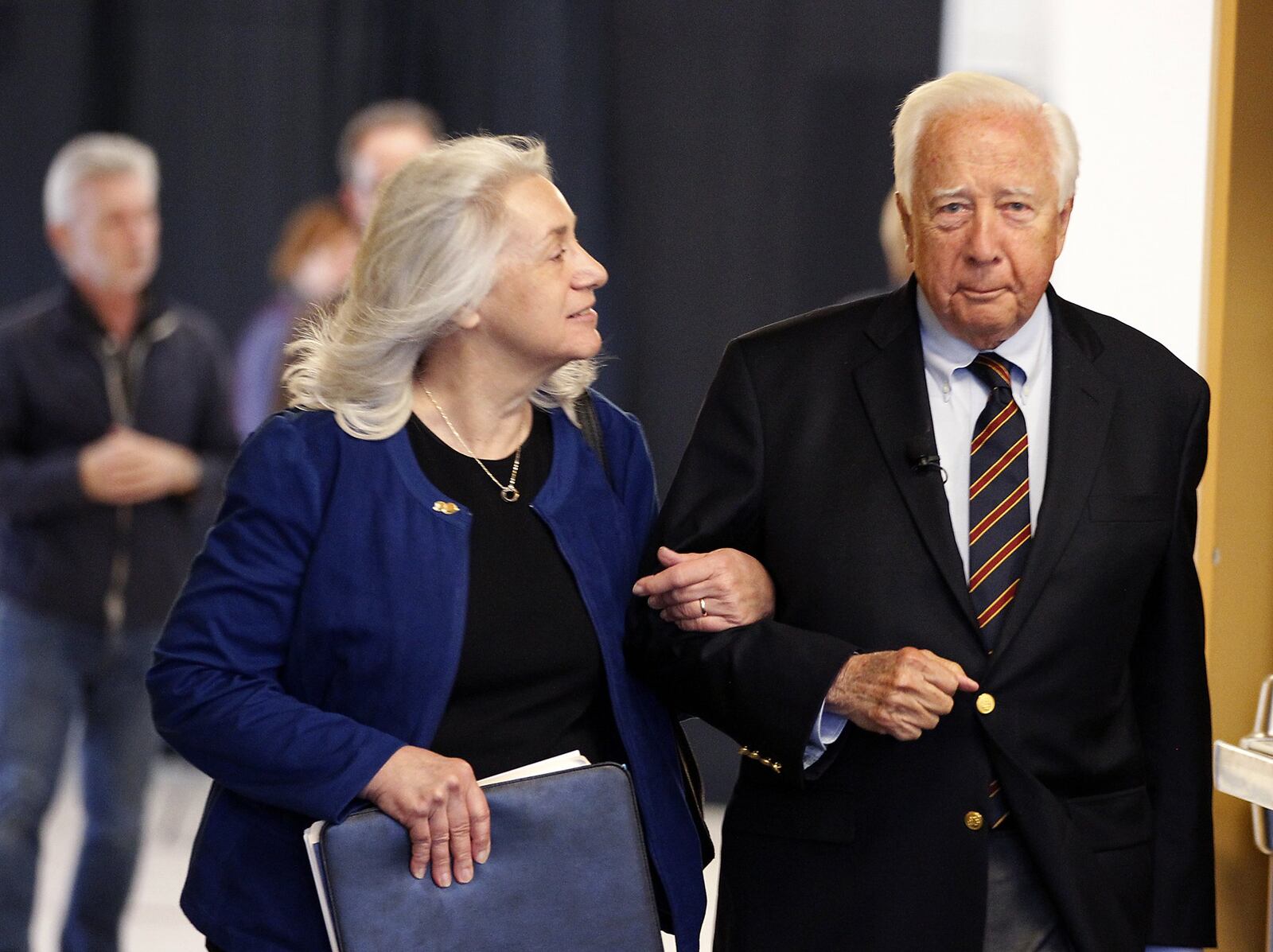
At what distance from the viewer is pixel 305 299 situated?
19.6 ft

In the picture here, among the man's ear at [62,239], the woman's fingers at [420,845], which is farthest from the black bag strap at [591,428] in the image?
the man's ear at [62,239]

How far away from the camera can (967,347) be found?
88.1 inches

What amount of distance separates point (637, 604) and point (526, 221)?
0.56m

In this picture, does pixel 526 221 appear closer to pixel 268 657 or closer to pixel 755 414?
pixel 755 414

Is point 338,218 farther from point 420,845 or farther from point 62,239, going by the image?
point 420,845

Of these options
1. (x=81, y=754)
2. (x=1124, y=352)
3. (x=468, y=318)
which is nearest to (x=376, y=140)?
(x=81, y=754)

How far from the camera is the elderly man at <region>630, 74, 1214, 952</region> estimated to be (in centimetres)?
212

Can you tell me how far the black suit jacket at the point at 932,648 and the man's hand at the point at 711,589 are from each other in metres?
0.03

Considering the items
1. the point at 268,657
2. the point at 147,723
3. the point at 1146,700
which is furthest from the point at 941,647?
the point at 147,723

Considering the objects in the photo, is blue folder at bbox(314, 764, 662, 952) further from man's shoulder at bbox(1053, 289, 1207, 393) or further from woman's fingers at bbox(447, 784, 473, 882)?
man's shoulder at bbox(1053, 289, 1207, 393)

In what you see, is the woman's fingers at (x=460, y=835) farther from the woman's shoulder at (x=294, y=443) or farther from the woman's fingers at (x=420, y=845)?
the woman's shoulder at (x=294, y=443)

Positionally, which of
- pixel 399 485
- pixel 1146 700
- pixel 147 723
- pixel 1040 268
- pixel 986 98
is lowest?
pixel 147 723

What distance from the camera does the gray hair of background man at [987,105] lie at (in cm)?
220

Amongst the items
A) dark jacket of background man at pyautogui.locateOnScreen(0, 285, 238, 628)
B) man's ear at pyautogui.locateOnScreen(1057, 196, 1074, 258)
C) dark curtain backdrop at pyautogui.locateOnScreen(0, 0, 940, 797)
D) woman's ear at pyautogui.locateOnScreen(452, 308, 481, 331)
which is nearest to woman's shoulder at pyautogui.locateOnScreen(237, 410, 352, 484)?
woman's ear at pyautogui.locateOnScreen(452, 308, 481, 331)
